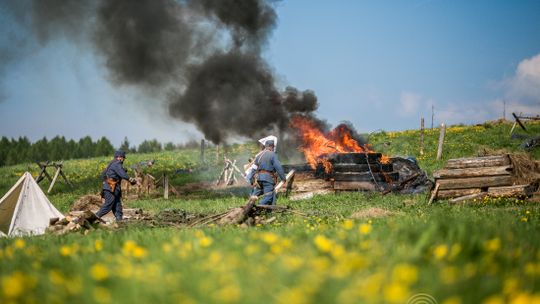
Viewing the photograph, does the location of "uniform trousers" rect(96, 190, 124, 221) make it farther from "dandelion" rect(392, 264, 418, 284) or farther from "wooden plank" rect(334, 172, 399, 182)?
"dandelion" rect(392, 264, 418, 284)

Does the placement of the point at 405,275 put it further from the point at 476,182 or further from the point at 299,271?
the point at 476,182

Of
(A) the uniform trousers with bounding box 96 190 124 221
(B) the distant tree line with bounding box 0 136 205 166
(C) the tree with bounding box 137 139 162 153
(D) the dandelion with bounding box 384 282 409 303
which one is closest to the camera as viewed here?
(D) the dandelion with bounding box 384 282 409 303

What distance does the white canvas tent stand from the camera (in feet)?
41.4

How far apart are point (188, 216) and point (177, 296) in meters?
8.98

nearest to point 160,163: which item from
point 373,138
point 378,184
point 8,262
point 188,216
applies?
point 373,138

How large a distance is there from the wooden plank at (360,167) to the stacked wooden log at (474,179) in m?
4.39

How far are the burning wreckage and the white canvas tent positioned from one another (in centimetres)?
984

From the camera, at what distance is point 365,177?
18.8 metres

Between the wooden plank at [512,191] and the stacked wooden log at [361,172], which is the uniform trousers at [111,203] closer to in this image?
the stacked wooden log at [361,172]

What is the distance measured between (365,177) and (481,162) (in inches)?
208

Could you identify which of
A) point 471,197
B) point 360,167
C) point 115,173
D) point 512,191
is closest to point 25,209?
point 115,173

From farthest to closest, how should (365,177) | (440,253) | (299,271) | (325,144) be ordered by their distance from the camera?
(325,144), (365,177), (440,253), (299,271)

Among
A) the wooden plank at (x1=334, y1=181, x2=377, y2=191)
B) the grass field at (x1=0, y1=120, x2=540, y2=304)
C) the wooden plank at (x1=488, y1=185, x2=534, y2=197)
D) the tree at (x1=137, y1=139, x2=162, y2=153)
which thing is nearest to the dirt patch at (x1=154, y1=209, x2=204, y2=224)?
the grass field at (x1=0, y1=120, x2=540, y2=304)

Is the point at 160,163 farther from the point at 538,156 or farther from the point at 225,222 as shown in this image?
the point at 225,222
